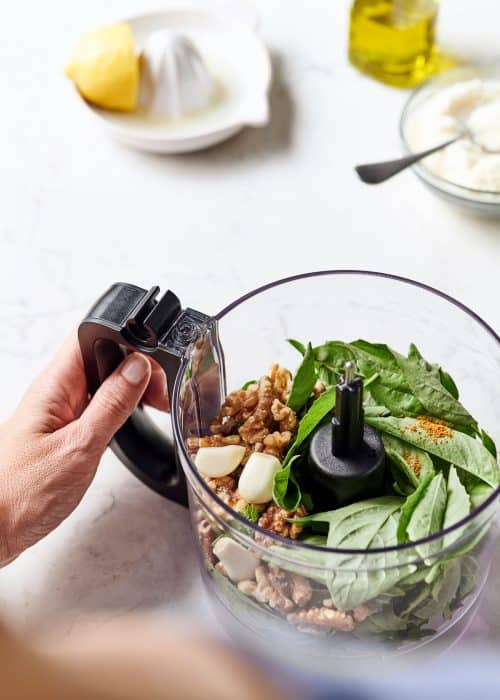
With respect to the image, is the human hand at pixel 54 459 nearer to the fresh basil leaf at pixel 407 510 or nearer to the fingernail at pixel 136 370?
the fingernail at pixel 136 370

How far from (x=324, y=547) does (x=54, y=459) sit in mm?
264

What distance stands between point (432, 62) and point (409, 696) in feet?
2.97

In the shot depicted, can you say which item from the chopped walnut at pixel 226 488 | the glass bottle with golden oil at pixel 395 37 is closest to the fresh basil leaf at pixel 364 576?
the chopped walnut at pixel 226 488

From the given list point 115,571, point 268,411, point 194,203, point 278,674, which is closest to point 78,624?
point 115,571

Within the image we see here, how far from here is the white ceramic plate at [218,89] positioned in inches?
46.1

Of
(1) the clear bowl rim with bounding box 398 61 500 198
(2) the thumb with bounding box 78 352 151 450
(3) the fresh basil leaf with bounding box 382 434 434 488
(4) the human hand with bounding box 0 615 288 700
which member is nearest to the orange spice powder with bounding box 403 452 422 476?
(3) the fresh basil leaf with bounding box 382 434 434 488

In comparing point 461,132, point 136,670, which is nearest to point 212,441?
point 136,670

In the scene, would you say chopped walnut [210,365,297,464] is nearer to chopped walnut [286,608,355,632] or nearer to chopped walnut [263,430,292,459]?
chopped walnut [263,430,292,459]

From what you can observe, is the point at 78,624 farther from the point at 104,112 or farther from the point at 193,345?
the point at 104,112

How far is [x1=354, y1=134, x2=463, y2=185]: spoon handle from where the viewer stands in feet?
3.49

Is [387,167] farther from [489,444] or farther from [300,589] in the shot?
[300,589]

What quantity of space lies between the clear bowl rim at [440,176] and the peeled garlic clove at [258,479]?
18.6 inches

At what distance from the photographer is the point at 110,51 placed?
3.78ft

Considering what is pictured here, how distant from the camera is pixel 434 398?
0.72m
